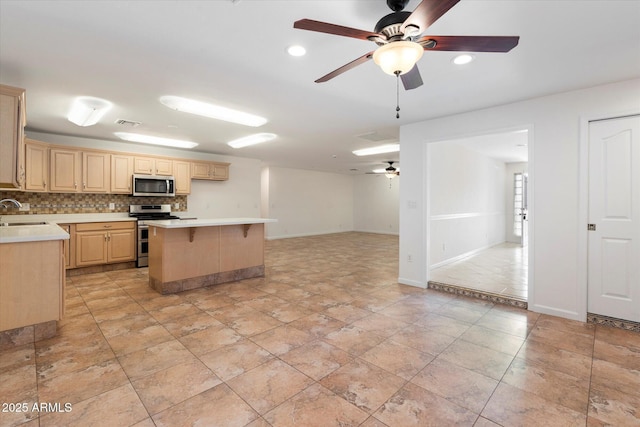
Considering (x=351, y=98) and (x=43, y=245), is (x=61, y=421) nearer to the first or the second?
(x=43, y=245)

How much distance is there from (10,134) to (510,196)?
10240 mm

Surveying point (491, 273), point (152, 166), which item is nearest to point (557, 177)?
point (491, 273)

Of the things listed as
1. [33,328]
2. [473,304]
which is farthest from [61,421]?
[473,304]

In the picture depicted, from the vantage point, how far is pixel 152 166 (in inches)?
231

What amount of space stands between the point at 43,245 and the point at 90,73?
5.46 ft

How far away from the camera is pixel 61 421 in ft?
5.35

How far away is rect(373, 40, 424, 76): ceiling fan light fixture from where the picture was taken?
162cm

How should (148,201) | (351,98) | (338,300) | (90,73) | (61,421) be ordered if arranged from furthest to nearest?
1. (148,201)
2. (338,300)
3. (351,98)
4. (90,73)
5. (61,421)

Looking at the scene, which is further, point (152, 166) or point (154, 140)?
point (152, 166)

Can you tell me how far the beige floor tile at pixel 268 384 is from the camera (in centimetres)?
181

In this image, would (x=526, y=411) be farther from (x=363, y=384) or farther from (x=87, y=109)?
(x=87, y=109)

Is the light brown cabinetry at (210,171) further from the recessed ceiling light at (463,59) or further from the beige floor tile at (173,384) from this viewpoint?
the recessed ceiling light at (463,59)

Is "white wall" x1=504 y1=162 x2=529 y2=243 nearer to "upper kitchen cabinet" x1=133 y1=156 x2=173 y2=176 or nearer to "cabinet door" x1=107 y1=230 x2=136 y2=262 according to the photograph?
"upper kitchen cabinet" x1=133 y1=156 x2=173 y2=176

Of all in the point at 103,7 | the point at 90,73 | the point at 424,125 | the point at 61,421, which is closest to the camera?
the point at 61,421
